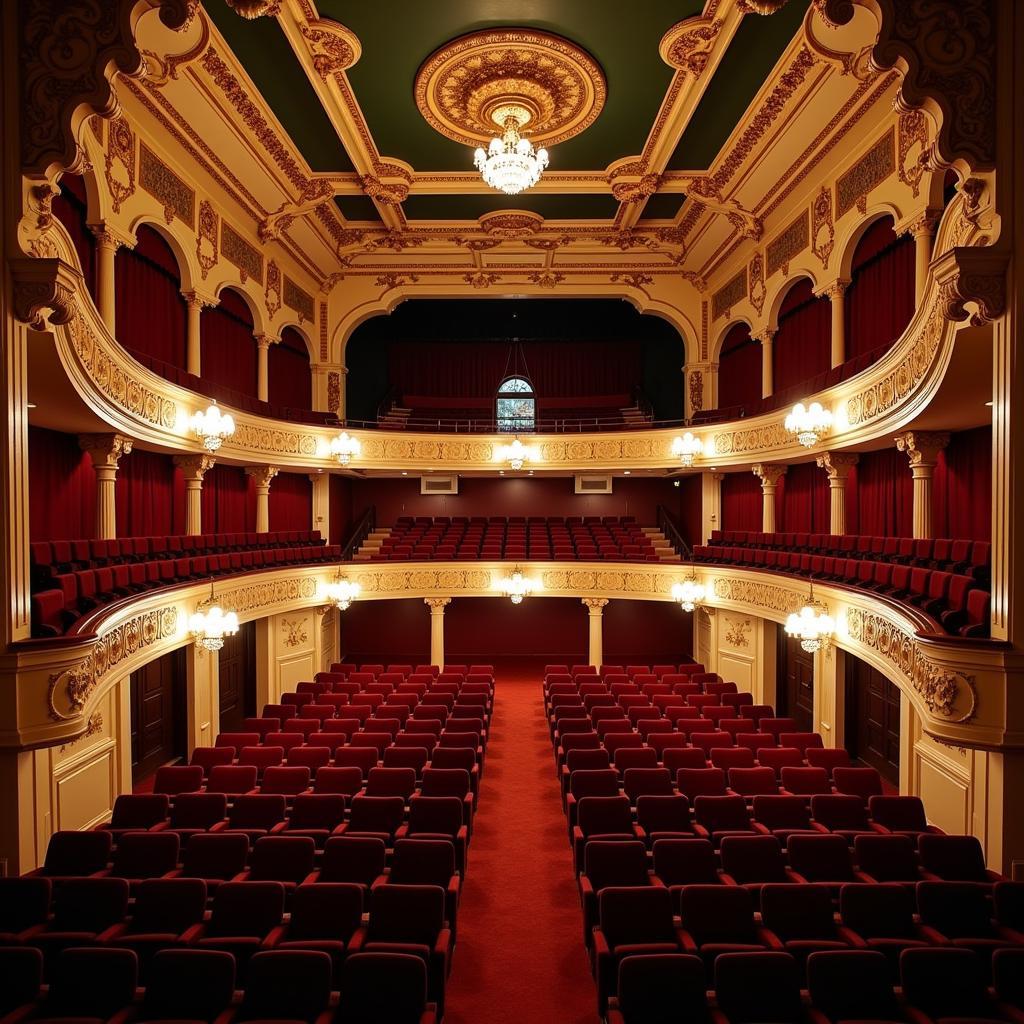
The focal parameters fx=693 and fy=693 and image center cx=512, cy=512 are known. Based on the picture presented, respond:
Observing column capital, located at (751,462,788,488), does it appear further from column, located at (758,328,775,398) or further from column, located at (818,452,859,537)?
column, located at (818,452,859,537)

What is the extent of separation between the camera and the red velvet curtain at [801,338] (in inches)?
496

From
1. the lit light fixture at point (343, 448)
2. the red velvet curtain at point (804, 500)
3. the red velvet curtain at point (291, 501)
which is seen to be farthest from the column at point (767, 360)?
the red velvet curtain at point (291, 501)

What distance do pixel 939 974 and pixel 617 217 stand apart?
14115 mm

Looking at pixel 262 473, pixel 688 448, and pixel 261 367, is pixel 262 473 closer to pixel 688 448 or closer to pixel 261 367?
pixel 261 367

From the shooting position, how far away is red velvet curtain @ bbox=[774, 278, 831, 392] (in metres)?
12.6

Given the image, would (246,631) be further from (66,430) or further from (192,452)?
(66,430)

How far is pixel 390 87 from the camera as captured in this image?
10367 millimetres

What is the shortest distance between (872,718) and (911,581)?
4.73 m

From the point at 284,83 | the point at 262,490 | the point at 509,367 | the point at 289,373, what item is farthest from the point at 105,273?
the point at 509,367

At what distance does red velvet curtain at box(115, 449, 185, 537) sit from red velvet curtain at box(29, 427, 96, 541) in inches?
25.4

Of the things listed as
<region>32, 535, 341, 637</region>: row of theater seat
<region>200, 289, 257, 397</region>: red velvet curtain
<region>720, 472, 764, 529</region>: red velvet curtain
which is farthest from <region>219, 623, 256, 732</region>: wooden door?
<region>720, 472, 764, 529</region>: red velvet curtain

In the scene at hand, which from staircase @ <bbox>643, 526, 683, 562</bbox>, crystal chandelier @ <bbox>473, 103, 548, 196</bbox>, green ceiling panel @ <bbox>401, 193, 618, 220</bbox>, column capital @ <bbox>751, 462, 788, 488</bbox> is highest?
green ceiling panel @ <bbox>401, 193, 618, 220</bbox>

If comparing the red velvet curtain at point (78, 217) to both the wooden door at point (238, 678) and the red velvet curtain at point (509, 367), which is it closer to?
the wooden door at point (238, 678)

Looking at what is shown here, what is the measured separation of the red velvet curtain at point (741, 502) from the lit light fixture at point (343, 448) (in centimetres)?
861
